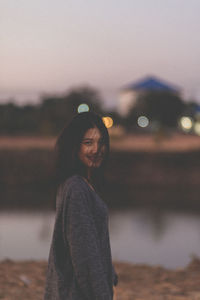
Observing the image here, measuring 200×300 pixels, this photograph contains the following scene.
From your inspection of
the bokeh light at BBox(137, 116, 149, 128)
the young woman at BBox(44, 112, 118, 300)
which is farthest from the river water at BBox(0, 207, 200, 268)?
the bokeh light at BBox(137, 116, 149, 128)

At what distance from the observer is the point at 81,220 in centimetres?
169

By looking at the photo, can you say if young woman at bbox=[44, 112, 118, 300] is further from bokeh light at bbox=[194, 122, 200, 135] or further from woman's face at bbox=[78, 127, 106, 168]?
bokeh light at bbox=[194, 122, 200, 135]

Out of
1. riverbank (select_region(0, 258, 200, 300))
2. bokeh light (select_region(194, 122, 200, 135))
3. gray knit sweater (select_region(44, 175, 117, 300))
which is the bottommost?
riverbank (select_region(0, 258, 200, 300))

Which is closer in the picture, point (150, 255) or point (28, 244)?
point (150, 255)

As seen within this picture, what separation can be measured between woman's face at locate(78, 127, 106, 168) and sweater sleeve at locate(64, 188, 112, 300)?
22 centimetres

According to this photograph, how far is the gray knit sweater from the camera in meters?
1.69

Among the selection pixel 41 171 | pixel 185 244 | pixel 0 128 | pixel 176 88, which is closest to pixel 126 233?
pixel 185 244

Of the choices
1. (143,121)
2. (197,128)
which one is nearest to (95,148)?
(197,128)

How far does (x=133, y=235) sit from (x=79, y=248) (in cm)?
968

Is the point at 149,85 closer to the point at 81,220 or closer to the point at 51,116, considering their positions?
the point at 51,116

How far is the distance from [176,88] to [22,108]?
30454mm

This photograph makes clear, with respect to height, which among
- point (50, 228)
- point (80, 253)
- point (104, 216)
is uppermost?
point (104, 216)

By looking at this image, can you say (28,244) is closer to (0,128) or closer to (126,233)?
→ (126,233)

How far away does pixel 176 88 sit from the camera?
68.8 metres
